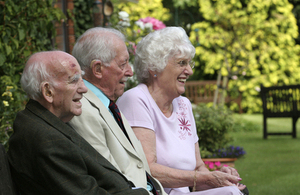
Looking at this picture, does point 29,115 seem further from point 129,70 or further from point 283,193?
→ point 283,193

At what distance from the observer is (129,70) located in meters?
2.33

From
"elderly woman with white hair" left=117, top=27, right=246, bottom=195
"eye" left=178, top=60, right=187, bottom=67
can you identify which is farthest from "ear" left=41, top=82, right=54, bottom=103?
"eye" left=178, top=60, right=187, bottom=67

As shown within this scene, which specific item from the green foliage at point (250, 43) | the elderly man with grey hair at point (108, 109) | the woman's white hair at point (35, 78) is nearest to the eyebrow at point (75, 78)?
the woman's white hair at point (35, 78)

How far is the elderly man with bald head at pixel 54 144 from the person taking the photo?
151 centimetres

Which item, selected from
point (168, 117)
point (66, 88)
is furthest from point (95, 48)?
point (168, 117)

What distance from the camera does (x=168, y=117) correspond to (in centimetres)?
268

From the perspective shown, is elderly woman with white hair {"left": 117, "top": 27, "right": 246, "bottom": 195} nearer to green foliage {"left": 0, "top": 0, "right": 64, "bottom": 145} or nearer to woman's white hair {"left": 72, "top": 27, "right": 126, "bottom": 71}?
woman's white hair {"left": 72, "top": 27, "right": 126, "bottom": 71}

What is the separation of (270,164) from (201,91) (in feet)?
24.8

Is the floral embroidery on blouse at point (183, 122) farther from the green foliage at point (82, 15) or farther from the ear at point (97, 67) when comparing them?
the green foliage at point (82, 15)

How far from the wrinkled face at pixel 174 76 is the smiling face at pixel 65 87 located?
3.19 feet

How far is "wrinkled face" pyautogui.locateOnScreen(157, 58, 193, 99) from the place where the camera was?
266 centimetres

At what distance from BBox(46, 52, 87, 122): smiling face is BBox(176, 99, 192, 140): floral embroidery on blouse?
3.35 ft

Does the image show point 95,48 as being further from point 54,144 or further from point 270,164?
point 270,164

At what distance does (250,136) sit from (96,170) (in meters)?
8.41
